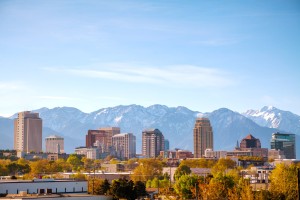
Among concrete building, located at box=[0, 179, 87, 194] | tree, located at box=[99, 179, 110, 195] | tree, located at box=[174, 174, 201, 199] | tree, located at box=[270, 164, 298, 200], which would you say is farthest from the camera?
tree, located at box=[174, 174, 201, 199]

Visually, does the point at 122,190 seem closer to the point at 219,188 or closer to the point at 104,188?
the point at 104,188

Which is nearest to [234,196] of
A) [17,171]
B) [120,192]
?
[120,192]

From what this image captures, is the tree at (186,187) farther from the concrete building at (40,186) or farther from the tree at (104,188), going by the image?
the concrete building at (40,186)

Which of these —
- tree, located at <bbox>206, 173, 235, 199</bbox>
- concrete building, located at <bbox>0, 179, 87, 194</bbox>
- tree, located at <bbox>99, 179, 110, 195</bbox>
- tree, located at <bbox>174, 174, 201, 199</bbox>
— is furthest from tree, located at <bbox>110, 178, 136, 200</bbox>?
tree, located at <bbox>174, 174, 201, 199</bbox>

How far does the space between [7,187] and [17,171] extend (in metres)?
109

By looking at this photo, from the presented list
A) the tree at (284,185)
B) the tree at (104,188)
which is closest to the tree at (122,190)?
the tree at (104,188)

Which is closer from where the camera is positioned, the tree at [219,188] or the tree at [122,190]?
the tree at [122,190]

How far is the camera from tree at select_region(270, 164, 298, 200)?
94750 mm

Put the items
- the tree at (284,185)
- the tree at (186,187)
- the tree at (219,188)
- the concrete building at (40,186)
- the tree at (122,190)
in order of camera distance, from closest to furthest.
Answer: the concrete building at (40,186), the tree at (284,185), the tree at (122,190), the tree at (219,188), the tree at (186,187)

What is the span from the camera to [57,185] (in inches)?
3777

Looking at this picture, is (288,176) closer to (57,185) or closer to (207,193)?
(207,193)

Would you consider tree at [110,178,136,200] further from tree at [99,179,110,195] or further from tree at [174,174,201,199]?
tree at [174,174,201,199]

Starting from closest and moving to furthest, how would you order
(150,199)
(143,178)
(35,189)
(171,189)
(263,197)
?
1. (263,197)
2. (35,189)
3. (150,199)
4. (171,189)
5. (143,178)

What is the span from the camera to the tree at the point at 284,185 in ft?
311
